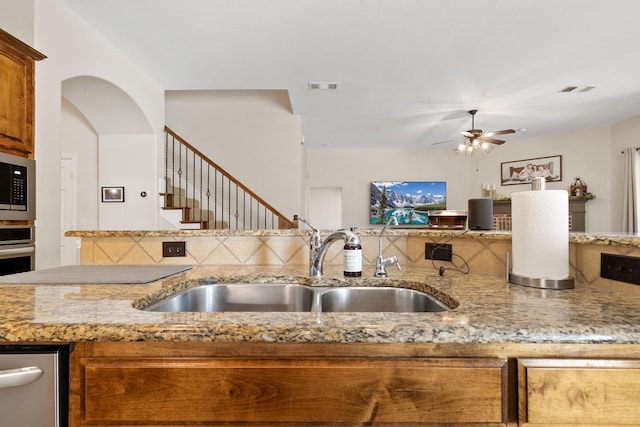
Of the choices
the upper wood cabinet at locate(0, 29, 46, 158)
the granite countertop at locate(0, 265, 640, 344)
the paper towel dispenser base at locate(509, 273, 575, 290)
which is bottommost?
the granite countertop at locate(0, 265, 640, 344)

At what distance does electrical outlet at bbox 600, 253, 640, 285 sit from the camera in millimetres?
910

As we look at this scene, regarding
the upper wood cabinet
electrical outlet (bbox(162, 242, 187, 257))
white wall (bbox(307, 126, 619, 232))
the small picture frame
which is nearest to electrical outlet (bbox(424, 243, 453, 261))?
electrical outlet (bbox(162, 242, 187, 257))

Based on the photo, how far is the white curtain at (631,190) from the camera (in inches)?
201

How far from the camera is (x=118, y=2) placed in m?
2.50

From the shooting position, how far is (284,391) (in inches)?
26.6

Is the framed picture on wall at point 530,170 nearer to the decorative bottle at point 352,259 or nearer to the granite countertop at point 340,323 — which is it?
the decorative bottle at point 352,259

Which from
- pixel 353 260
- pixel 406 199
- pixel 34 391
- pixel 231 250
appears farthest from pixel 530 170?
pixel 34 391

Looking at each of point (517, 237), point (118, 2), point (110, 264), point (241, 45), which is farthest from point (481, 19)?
point (110, 264)

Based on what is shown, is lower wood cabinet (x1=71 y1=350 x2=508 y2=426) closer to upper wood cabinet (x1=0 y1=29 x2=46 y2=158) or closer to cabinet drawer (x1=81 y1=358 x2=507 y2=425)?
cabinet drawer (x1=81 y1=358 x2=507 y2=425)

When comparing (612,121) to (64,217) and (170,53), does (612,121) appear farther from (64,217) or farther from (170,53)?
(64,217)

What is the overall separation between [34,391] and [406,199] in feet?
23.8

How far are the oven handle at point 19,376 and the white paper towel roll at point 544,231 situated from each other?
1.32 m

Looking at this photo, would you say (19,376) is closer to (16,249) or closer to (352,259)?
(352,259)

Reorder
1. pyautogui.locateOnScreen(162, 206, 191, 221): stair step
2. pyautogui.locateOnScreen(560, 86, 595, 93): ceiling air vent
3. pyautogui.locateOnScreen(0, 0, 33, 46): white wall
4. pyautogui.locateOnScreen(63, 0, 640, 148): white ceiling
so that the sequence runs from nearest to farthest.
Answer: pyautogui.locateOnScreen(0, 0, 33, 46): white wall → pyautogui.locateOnScreen(63, 0, 640, 148): white ceiling → pyautogui.locateOnScreen(560, 86, 595, 93): ceiling air vent → pyautogui.locateOnScreen(162, 206, 191, 221): stair step
